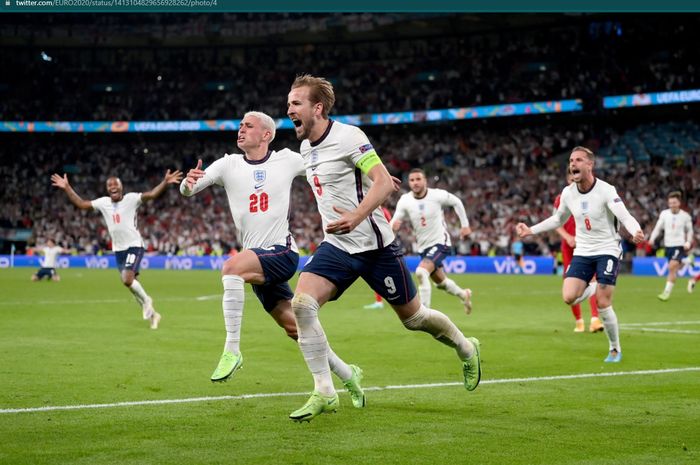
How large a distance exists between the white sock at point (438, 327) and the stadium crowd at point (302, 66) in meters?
44.0

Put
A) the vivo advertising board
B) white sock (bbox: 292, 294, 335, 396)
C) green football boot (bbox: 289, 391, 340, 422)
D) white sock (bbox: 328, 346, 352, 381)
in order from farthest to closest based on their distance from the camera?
1. the vivo advertising board
2. white sock (bbox: 328, 346, 352, 381)
3. white sock (bbox: 292, 294, 335, 396)
4. green football boot (bbox: 289, 391, 340, 422)

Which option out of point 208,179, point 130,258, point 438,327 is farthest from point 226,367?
point 130,258

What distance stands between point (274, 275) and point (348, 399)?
1327 mm

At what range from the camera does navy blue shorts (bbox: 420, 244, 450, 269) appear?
58.9 ft

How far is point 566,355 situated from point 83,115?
5654 centimetres

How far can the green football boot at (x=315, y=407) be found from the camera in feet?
23.0

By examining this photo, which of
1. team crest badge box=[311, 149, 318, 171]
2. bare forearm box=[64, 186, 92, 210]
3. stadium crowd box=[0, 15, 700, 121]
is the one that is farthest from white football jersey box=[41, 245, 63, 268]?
team crest badge box=[311, 149, 318, 171]

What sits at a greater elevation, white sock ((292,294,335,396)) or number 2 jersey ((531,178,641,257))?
number 2 jersey ((531,178,641,257))

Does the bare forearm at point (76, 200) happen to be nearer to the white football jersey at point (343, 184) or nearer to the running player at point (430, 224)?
the running player at point (430, 224)

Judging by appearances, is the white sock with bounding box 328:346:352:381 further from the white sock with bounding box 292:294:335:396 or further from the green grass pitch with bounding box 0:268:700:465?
the white sock with bounding box 292:294:335:396

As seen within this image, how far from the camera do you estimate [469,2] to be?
3616 cm

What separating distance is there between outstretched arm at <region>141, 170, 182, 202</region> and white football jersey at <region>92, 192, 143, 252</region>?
32.2 inches

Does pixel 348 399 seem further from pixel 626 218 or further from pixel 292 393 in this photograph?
pixel 626 218

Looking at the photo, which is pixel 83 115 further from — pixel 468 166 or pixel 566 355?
pixel 566 355
